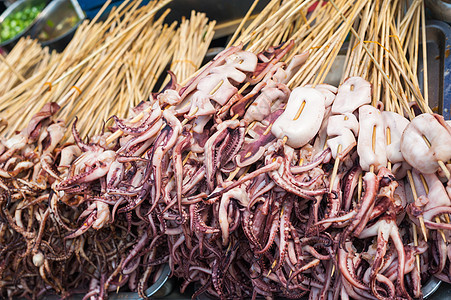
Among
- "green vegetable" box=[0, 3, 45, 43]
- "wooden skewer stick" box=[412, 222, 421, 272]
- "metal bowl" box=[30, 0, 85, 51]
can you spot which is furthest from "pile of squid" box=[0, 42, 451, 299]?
"green vegetable" box=[0, 3, 45, 43]

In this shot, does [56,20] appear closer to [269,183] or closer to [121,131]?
[121,131]

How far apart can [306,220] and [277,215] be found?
0.36 feet

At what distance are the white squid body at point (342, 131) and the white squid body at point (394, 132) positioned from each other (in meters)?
0.10

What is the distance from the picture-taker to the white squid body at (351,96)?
3.74 feet

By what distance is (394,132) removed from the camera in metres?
1.09

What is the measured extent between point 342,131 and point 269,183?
272mm

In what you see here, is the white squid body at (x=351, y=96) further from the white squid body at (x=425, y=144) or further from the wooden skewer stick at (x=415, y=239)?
the wooden skewer stick at (x=415, y=239)

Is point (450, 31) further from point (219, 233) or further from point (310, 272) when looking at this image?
point (219, 233)

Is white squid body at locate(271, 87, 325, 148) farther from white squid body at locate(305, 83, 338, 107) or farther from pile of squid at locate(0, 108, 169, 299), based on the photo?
pile of squid at locate(0, 108, 169, 299)

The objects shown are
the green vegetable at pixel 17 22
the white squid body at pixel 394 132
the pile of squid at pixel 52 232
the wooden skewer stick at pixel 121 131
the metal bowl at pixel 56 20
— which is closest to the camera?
the white squid body at pixel 394 132

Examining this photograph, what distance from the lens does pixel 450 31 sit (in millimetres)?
1606

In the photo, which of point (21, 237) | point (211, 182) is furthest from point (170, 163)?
point (21, 237)

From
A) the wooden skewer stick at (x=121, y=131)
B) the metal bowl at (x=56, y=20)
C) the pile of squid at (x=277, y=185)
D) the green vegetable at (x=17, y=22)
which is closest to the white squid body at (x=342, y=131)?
the pile of squid at (x=277, y=185)

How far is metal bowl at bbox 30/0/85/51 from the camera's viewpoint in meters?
3.41
